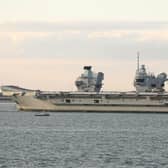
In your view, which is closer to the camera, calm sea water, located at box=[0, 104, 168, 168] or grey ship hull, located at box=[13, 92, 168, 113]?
calm sea water, located at box=[0, 104, 168, 168]

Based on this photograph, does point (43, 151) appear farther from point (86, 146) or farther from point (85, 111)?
point (85, 111)

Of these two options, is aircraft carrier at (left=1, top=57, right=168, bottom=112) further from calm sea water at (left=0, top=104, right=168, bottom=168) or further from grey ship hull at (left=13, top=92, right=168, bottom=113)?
calm sea water at (left=0, top=104, right=168, bottom=168)

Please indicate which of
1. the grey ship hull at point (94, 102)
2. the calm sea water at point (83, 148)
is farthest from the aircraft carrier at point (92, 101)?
the calm sea water at point (83, 148)

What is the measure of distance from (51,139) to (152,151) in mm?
13749

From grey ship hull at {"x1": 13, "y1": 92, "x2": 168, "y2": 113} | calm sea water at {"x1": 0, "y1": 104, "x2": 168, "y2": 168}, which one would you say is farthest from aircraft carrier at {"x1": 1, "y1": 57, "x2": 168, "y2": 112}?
calm sea water at {"x1": 0, "y1": 104, "x2": 168, "y2": 168}

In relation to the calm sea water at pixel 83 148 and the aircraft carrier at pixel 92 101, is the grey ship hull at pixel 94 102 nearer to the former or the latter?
the aircraft carrier at pixel 92 101

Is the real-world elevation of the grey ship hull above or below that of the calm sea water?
above

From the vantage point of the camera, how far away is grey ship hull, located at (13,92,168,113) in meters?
147

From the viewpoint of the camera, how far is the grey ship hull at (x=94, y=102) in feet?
482

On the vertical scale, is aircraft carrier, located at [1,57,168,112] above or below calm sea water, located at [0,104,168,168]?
above

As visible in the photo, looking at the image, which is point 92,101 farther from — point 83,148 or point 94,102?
point 83,148

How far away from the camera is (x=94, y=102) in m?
149

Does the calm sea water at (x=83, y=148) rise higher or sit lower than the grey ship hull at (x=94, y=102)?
lower

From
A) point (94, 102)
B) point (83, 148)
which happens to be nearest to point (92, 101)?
point (94, 102)
